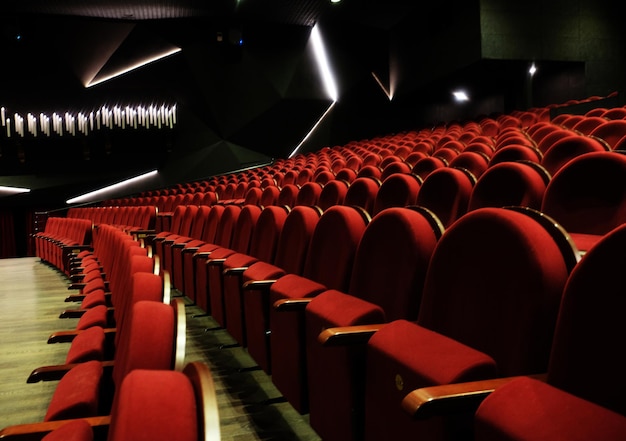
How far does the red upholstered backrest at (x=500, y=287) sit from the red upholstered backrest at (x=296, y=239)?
17cm

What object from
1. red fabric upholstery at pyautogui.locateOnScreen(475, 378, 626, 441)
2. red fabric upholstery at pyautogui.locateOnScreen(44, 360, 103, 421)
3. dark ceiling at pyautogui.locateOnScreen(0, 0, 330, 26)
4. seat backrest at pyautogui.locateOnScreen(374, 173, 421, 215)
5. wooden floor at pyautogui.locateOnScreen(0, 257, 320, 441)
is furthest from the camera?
dark ceiling at pyautogui.locateOnScreen(0, 0, 330, 26)

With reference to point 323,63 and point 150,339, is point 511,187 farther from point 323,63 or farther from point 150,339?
point 323,63

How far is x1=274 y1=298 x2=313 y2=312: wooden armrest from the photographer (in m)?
0.28

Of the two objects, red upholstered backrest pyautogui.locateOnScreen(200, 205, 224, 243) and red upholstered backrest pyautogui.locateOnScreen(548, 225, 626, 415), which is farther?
red upholstered backrest pyautogui.locateOnScreen(200, 205, 224, 243)

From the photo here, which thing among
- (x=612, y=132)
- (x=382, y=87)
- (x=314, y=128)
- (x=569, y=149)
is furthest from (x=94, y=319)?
(x=382, y=87)

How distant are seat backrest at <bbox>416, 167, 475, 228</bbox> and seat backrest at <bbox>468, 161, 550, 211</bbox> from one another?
0.07 ft

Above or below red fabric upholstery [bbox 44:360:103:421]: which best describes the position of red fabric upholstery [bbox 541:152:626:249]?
above

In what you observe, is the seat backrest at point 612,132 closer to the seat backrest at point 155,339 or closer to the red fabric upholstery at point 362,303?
the red fabric upholstery at point 362,303

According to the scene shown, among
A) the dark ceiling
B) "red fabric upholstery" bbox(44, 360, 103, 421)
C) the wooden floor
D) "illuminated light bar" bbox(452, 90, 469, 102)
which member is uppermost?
the dark ceiling

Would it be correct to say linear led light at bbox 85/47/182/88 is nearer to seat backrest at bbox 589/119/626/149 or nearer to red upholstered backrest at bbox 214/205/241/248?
red upholstered backrest at bbox 214/205/241/248

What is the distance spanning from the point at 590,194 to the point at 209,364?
1.07ft

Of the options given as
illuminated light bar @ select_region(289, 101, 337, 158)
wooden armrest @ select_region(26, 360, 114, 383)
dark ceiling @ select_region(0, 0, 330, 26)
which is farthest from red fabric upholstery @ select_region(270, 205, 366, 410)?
illuminated light bar @ select_region(289, 101, 337, 158)

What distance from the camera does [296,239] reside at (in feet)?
1.32

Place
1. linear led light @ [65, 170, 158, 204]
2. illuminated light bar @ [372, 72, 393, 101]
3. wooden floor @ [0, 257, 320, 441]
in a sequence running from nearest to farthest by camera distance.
A: wooden floor @ [0, 257, 320, 441], linear led light @ [65, 170, 158, 204], illuminated light bar @ [372, 72, 393, 101]
